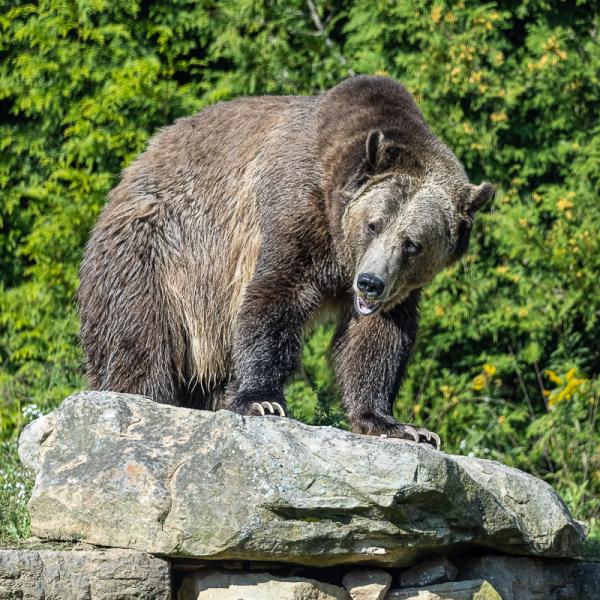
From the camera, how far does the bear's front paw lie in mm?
5551

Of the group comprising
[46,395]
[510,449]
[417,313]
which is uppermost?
[417,313]

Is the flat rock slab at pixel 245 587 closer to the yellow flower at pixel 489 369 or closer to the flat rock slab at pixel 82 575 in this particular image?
the flat rock slab at pixel 82 575

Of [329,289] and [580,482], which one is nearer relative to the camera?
[329,289]

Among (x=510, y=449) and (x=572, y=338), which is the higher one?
(x=572, y=338)

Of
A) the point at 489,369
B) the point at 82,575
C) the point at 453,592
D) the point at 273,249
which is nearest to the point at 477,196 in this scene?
the point at 273,249

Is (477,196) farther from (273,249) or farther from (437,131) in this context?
(437,131)

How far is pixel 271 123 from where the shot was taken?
6.31 meters

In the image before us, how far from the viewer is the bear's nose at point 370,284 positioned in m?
5.43

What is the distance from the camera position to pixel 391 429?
5.65m

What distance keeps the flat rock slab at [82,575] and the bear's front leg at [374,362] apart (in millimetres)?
1645

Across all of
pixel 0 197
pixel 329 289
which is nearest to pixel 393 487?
pixel 329 289

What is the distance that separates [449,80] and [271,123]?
10.4 feet

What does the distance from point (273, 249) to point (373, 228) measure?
49 cm

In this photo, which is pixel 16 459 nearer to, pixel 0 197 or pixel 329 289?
pixel 329 289
